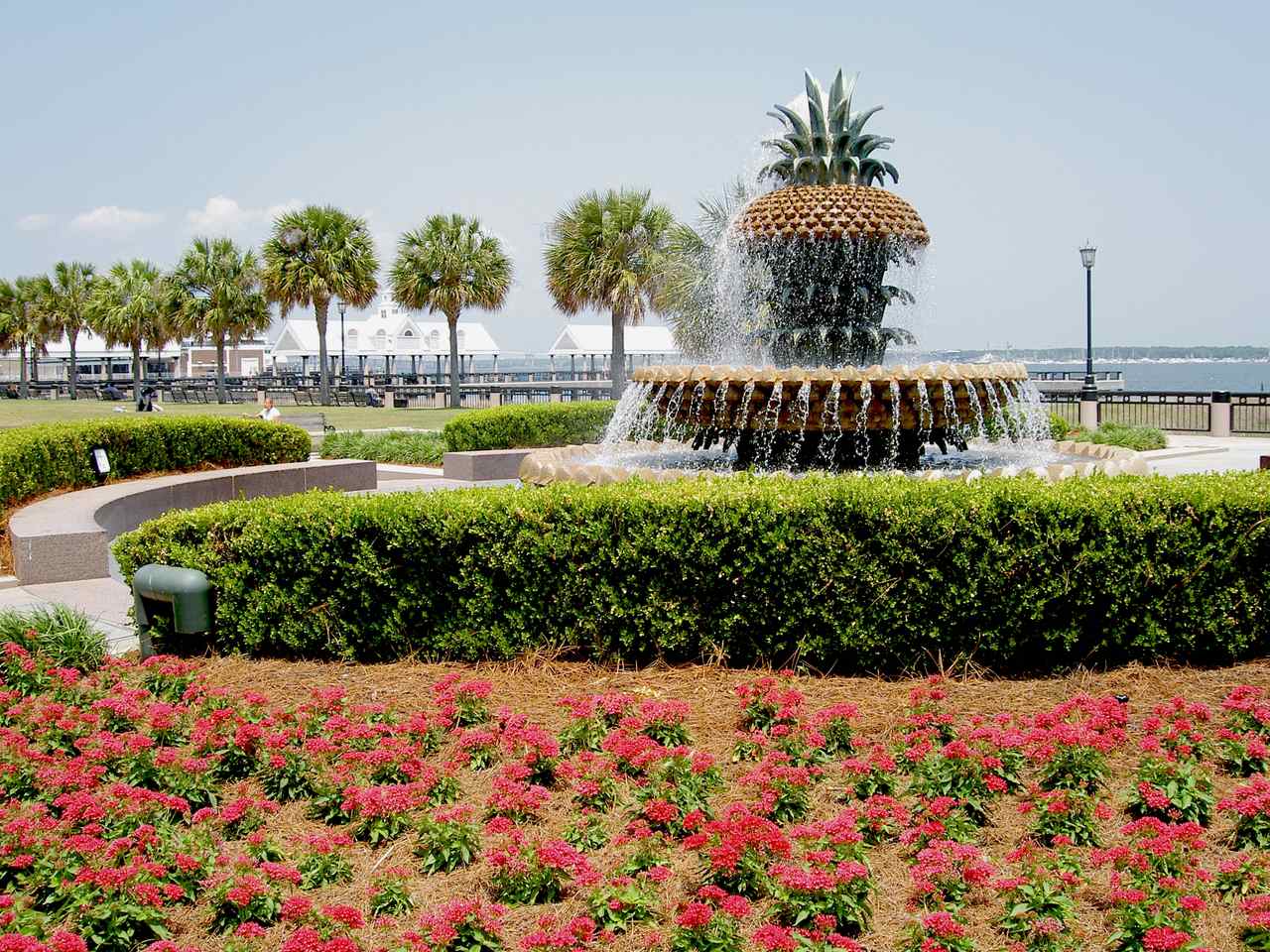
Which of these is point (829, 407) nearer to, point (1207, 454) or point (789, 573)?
point (789, 573)

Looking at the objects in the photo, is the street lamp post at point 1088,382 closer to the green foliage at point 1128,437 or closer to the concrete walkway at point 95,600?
the green foliage at point 1128,437

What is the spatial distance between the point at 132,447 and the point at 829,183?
30.9ft

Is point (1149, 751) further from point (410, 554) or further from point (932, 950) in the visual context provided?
point (410, 554)

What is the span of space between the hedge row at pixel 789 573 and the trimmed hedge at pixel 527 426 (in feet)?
44.5

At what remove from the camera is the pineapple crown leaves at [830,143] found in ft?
31.4

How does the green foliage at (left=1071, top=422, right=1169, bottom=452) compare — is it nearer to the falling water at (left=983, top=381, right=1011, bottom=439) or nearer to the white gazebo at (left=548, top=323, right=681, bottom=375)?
the falling water at (left=983, top=381, right=1011, bottom=439)

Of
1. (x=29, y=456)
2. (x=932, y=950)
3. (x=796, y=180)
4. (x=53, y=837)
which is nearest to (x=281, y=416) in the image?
(x=29, y=456)

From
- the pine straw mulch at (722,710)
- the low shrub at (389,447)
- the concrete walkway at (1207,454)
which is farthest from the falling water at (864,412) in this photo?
the low shrub at (389,447)

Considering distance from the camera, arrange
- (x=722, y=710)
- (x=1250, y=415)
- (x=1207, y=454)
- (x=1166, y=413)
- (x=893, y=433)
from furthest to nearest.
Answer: (x=1166, y=413)
(x=1250, y=415)
(x=1207, y=454)
(x=893, y=433)
(x=722, y=710)

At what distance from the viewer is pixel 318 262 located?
45.6 metres

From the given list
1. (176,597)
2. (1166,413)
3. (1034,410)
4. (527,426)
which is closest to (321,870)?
(176,597)

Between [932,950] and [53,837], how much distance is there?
9.81ft

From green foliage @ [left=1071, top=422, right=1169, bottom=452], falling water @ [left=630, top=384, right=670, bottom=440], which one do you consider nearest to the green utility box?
falling water @ [left=630, top=384, right=670, bottom=440]

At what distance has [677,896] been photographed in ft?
12.3
